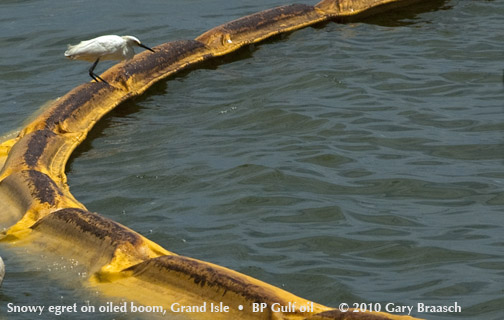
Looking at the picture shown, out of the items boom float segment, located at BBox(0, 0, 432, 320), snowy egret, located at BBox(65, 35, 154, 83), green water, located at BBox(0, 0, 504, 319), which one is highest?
snowy egret, located at BBox(65, 35, 154, 83)

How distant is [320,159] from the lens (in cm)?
690

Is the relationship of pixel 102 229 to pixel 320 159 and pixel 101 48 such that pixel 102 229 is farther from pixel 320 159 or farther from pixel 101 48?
pixel 101 48

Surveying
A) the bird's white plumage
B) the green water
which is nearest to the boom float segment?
the green water

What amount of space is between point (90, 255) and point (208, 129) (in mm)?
2866

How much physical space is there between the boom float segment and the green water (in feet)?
0.47

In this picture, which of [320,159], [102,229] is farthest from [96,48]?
[102,229]

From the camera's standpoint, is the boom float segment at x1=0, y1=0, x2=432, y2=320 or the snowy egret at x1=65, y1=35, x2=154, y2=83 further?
the snowy egret at x1=65, y1=35, x2=154, y2=83

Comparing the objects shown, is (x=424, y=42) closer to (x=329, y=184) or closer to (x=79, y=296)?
(x=329, y=184)

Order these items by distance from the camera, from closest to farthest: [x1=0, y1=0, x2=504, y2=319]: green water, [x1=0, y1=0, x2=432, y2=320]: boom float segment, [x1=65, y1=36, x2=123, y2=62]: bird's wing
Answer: [x1=0, y1=0, x2=432, y2=320]: boom float segment < [x1=0, y1=0, x2=504, y2=319]: green water < [x1=65, y1=36, x2=123, y2=62]: bird's wing

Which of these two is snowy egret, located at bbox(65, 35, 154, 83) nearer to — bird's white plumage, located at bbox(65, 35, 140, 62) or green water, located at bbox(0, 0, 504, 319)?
bird's white plumage, located at bbox(65, 35, 140, 62)

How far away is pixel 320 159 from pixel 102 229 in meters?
2.37

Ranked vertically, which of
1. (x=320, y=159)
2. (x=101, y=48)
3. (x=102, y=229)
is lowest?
(x=320, y=159)

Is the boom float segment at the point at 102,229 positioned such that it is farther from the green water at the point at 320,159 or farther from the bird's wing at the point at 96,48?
the bird's wing at the point at 96,48

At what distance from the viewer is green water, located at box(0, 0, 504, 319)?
5059mm
